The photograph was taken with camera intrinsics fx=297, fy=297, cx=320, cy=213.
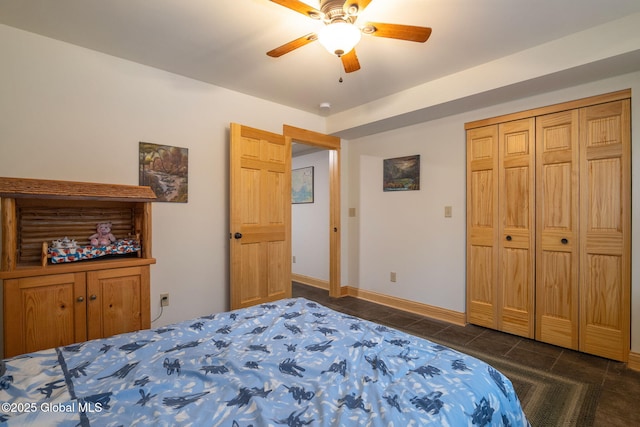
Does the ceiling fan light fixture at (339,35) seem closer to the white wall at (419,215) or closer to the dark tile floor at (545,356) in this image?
the white wall at (419,215)

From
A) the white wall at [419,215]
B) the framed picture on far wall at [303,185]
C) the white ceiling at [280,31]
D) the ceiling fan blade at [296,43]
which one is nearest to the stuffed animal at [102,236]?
the white ceiling at [280,31]

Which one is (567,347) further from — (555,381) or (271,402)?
(271,402)

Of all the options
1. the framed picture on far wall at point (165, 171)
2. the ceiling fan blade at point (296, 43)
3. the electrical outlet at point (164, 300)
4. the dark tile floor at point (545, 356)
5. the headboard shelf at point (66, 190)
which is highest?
the ceiling fan blade at point (296, 43)

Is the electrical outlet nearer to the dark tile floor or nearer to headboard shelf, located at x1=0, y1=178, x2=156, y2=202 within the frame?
headboard shelf, located at x1=0, y1=178, x2=156, y2=202

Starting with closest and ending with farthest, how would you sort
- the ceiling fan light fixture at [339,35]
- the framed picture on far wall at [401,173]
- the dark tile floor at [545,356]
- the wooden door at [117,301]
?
1. the ceiling fan light fixture at [339,35]
2. the dark tile floor at [545,356]
3. the wooden door at [117,301]
4. the framed picture on far wall at [401,173]

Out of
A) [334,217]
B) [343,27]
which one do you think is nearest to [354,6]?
[343,27]

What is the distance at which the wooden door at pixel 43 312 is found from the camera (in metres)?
1.73

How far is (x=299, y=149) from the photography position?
495cm

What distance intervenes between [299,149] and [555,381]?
415 cm

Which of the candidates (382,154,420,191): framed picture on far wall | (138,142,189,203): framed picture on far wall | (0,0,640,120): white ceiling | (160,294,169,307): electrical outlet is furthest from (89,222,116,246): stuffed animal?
(382,154,420,191): framed picture on far wall

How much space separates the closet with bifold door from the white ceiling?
77 centimetres

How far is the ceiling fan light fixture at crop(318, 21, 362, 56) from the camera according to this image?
5.20 feet

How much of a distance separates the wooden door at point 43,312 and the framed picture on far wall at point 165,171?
98 cm

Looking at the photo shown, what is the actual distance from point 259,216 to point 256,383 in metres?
2.26
